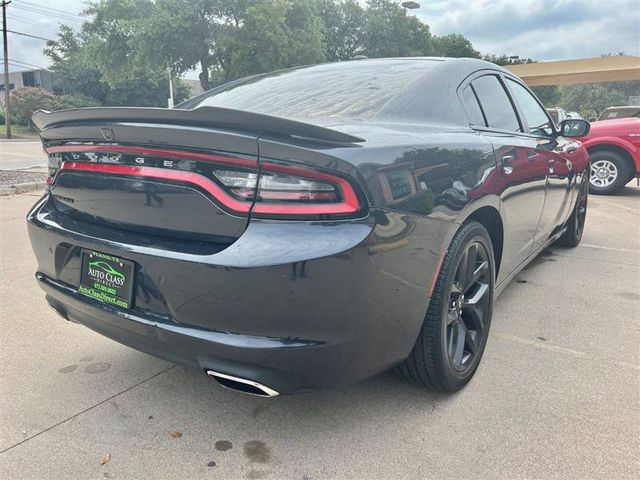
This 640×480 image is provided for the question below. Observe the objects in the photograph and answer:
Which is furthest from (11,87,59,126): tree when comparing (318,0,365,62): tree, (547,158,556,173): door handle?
(547,158,556,173): door handle

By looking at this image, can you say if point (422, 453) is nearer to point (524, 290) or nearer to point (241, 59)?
point (524, 290)

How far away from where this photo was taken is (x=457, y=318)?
2.32 metres

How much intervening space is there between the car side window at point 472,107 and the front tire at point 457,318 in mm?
627

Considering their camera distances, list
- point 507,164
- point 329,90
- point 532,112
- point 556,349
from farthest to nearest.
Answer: point 532,112, point 556,349, point 507,164, point 329,90

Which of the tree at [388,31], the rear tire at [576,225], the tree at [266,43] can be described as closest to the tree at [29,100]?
the tree at [266,43]

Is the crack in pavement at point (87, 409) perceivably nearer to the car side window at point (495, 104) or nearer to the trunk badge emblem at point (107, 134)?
the trunk badge emblem at point (107, 134)

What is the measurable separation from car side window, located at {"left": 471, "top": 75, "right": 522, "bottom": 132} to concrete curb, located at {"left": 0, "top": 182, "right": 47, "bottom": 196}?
7286 millimetres

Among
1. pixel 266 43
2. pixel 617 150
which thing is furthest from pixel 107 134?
pixel 266 43

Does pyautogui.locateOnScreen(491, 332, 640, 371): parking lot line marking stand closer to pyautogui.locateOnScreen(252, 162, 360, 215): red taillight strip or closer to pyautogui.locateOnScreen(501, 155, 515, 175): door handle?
pyautogui.locateOnScreen(501, 155, 515, 175): door handle

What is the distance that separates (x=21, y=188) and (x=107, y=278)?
718 centimetres

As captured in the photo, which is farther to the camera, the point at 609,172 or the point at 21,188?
the point at 609,172

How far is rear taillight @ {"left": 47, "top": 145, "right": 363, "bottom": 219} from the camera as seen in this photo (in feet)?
5.29

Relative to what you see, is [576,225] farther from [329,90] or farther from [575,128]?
[329,90]

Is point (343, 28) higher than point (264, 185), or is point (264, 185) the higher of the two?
point (343, 28)
